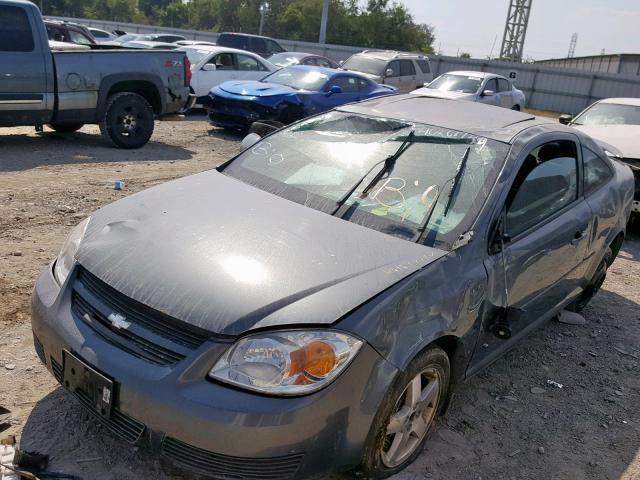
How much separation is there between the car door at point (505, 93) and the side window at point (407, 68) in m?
2.90

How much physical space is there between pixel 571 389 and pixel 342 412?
2.26 m

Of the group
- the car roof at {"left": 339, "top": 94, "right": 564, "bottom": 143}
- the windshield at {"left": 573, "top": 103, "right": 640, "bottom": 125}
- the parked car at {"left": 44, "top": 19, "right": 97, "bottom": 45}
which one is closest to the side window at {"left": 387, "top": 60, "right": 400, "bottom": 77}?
the parked car at {"left": 44, "top": 19, "right": 97, "bottom": 45}

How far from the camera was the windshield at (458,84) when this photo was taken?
51.2 feet

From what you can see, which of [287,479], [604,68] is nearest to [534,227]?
[287,479]

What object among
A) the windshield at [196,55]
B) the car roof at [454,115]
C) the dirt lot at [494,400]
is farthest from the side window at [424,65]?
the car roof at [454,115]

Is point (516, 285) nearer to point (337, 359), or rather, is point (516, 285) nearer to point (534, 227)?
point (534, 227)

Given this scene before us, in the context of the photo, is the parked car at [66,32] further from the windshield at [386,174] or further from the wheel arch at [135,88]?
the windshield at [386,174]

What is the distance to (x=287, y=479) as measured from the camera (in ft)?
7.55

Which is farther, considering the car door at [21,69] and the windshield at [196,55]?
the windshield at [196,55]

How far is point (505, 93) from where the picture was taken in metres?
16.7

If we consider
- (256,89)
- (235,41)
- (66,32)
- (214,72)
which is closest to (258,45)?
(235,41)

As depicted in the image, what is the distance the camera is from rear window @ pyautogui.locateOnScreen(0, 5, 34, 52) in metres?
7.81

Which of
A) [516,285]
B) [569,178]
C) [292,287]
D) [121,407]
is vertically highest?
[569,178]

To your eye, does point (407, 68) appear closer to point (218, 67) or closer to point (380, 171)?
point (218, 67)
